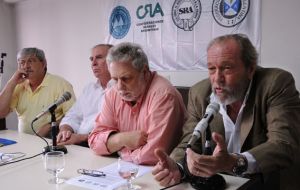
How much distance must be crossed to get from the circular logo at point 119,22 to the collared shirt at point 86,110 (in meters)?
1.24

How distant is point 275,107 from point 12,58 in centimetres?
455

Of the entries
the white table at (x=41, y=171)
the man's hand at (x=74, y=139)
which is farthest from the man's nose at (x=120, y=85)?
the man's hand at (x=74, y=139)

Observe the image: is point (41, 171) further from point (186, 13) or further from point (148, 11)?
point (148, 11)

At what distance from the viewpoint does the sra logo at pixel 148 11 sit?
3336mm

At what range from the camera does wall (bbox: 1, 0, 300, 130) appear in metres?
2.63

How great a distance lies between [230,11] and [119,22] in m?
1.41

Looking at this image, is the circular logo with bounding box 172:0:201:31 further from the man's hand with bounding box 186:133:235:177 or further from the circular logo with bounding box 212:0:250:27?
the man's hand with bounding box 186:133:235:177

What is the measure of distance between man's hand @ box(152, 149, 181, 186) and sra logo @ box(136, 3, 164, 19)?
2.24m

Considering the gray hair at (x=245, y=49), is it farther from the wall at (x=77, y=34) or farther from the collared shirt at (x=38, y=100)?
the collared shirt at (x=38, y=100)

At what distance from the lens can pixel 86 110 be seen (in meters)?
2.59

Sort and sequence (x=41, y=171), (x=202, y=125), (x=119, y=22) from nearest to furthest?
(x=202, y=125), (x=41, y=171), (x=119, y=22)

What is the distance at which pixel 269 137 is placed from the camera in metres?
1.49

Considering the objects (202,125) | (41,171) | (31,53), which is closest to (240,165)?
(202,125)

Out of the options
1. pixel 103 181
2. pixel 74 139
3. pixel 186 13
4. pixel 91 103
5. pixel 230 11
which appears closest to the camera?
pixel 103 181
